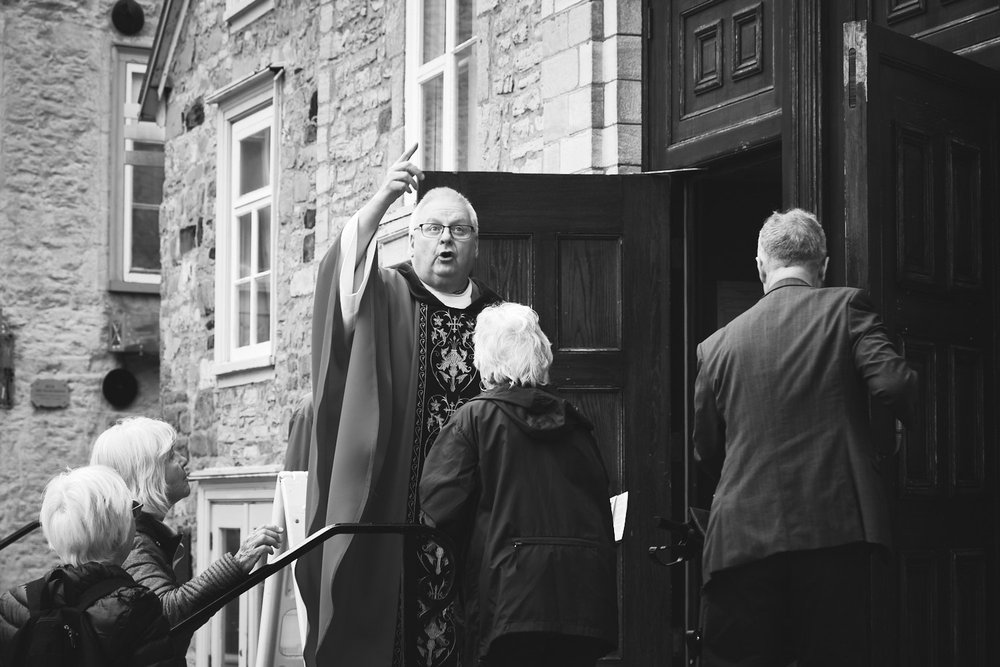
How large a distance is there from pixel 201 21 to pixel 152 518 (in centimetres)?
944

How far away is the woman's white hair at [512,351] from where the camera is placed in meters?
4.69

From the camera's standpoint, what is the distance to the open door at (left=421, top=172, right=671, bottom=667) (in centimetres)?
697

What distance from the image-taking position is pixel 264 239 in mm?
12203

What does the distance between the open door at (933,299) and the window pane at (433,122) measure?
169 inches

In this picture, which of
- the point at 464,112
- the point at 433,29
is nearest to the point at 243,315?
the point at 433,29

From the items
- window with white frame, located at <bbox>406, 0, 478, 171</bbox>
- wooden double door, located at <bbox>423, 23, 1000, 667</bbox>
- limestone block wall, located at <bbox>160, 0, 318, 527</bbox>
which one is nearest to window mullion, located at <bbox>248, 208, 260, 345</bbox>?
limestone block wall, located at <bbox>160, 0, 318, 527</bbox>

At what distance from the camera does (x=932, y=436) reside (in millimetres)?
5293

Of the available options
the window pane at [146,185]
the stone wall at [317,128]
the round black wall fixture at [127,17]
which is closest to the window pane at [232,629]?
the stone wall at [317,128]

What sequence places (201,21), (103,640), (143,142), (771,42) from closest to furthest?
(103,640) → (771,42) → (201,21) → (143,142)

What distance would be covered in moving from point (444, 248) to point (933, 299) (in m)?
1.76

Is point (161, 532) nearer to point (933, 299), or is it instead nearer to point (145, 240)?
point (933, 299)

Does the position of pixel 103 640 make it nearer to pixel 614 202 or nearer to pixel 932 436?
pixel 932 436

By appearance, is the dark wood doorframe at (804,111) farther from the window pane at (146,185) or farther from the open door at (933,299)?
the window pane at (146,185)

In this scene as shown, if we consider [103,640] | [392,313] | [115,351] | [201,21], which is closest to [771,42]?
[392,313]
